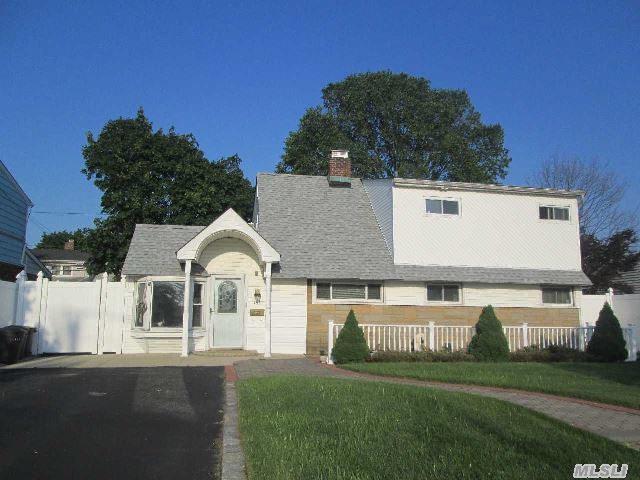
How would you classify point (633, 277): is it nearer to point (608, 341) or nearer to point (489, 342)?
point (608, 341)

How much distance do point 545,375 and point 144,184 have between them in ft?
73.2

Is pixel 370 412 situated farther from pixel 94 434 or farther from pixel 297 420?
pixel 94 434

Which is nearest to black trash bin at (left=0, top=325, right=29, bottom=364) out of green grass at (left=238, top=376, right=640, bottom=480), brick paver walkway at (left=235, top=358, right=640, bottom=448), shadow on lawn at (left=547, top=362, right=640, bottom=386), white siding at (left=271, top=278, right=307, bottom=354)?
brick paver walkway at (left=235, top=358, right=640, bottom=448)

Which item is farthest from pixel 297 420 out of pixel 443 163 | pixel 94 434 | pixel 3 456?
pixel 443 163

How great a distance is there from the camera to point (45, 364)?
14.7 m

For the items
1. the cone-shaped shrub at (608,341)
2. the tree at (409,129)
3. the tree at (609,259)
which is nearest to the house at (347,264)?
the cone-shaped shrub at (608,341)

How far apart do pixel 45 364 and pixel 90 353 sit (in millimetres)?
2537

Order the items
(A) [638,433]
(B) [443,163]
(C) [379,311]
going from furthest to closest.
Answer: (B) [443,163] → (C) [379,311] → (A) [638,433]

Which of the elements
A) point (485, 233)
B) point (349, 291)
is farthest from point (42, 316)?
point (485, 233)

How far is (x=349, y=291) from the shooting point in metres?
18.6

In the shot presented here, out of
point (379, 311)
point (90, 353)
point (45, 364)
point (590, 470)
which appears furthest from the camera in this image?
point (379, 311)

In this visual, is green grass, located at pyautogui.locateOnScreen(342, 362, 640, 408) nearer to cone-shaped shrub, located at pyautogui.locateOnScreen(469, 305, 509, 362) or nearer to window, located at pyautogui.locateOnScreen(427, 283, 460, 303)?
cone-shaped shrub, located at pyautogui.locateOnScreen(469, 305, 509, 362)

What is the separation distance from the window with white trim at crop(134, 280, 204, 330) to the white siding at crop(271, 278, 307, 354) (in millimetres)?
2842

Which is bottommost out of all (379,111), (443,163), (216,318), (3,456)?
(3,456)
